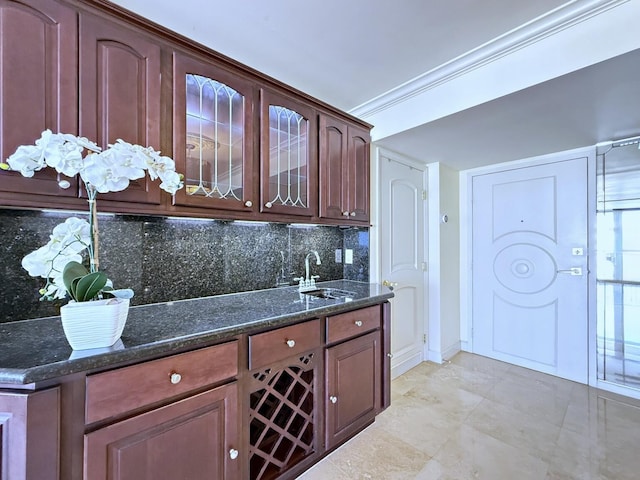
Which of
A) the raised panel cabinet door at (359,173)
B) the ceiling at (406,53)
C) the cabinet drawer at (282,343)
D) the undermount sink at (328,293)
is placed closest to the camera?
the cabinet drawer at (282,343)

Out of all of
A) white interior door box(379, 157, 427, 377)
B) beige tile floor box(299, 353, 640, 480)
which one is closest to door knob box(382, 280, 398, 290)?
white interior door box(379, 157, 427, 377)

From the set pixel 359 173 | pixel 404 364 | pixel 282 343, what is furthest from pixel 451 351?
pixel 282 343

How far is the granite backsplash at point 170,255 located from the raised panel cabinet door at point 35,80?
1.12 feet

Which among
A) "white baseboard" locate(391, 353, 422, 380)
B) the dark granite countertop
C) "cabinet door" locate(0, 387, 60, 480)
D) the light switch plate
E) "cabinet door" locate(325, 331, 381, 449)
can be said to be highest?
the light switch plate

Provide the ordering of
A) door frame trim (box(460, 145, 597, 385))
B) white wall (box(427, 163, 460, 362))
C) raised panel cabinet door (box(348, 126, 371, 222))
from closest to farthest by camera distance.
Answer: raised panel cabinet door (box(348, 126, 371, 222)) < door frame trim (box(460, 145, 597, 385)) < white wall (box(427, 163, 460, 362))

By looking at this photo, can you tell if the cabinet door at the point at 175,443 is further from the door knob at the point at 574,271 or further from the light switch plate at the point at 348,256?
the door knob at the point at 574,271

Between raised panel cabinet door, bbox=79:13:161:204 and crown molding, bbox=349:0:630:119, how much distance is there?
1.66m

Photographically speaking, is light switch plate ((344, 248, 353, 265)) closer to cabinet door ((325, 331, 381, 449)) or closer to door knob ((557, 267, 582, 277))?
cabinet door ((325, 331, 381, 449))

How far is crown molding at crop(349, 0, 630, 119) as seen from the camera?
1.41 meters

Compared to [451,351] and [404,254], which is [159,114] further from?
[451,351]

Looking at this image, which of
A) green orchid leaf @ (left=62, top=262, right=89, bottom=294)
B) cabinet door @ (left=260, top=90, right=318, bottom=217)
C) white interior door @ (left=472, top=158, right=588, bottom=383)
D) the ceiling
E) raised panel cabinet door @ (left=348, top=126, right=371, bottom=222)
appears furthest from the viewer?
white interior door @ (left=472, top=158, right=588, bottom=383)

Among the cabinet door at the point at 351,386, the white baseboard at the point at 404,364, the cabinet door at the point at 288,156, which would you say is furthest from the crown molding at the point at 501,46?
the white baseboard at the point at 404,364

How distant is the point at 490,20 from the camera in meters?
1.51

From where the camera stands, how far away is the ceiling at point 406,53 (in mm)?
1427
